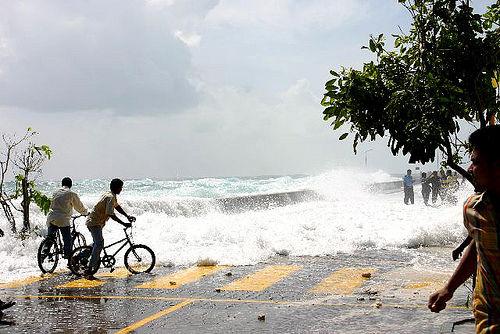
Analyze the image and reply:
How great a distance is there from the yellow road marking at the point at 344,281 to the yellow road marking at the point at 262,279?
0.91 meters

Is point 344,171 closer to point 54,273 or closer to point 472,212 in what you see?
point 54,273

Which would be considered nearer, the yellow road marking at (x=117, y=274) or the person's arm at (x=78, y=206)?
the yellow road marking at (x=117, y=274)

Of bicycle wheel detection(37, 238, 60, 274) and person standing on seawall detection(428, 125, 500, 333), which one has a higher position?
person standing on seawall detection(428, 125, 500, 333)

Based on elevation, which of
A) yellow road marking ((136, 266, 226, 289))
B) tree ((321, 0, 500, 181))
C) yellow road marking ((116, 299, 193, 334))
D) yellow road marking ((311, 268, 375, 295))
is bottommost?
yellow road marking ((311, 268, 375, 295))

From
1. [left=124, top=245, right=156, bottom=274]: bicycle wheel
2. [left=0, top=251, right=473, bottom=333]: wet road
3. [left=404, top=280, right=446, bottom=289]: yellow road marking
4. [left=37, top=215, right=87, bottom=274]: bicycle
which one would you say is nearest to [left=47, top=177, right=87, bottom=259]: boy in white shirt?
[left=37, top=215, right=87, bottom=274]: bicycle

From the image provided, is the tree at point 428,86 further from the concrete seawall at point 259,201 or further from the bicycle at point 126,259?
the concrete seawall at point 259,201

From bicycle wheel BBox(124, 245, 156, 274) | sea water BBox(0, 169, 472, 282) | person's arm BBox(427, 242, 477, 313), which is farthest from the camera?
sea water BBox(0, 169, 472, 282)

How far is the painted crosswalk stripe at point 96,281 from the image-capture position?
36.3 feet

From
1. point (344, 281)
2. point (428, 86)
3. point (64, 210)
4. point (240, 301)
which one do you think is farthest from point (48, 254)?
point (428, 86)

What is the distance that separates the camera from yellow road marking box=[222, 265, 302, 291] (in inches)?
419

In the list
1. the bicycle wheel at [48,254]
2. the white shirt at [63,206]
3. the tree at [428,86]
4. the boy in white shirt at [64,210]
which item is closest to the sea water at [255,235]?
the bicycle wheel at [48,254]

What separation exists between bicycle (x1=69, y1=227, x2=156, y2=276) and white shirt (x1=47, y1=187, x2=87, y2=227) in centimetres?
81

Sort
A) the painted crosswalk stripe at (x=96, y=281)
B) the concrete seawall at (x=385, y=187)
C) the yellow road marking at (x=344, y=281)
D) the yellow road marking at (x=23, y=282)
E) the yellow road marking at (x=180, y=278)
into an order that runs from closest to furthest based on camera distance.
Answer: the yellow road marking at (x=344, y=281), the yellow road marking at (x=180, y=278), the painted crosswalk stripe at (x=96, y=281), the yellow road marking at (x=23, y=282), the concrete seawall at (x=385, y=187)

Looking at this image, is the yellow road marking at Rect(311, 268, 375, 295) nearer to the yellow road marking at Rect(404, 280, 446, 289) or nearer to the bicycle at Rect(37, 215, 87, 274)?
the yellow road marking at Rect(404, 280, 446, 289)
